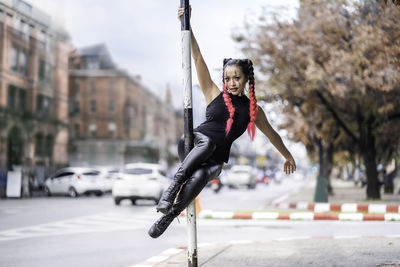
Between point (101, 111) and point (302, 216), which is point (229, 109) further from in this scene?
point (101, 111)

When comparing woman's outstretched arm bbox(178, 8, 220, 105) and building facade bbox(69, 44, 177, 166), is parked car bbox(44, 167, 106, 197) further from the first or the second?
building facade bbox(69, 44, 177, 166)

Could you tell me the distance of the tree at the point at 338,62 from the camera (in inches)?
765

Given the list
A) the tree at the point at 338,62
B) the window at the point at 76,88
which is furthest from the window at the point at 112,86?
the tree at the point at 338,62

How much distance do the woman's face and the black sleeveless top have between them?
74 millimetres

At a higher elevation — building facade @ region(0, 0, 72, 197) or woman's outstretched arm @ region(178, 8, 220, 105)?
building facade @ region(0, 0, 72, 197)

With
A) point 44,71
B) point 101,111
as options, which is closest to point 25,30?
point 44,71

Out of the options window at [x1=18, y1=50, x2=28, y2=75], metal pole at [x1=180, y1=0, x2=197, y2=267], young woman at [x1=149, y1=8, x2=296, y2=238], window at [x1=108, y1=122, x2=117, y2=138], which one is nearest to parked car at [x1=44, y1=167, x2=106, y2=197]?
window at [x1=18, y1=50, x2=28, y2=75]

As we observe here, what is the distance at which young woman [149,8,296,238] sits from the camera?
16.3ft

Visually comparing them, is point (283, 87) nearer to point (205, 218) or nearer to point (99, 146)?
point (205, 218)

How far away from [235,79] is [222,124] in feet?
1.37

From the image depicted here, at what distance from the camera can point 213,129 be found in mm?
5176

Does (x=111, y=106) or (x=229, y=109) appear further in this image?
(x=111, y=106)

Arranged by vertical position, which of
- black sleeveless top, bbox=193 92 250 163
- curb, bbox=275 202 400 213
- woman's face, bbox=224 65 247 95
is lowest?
curb, bbox=275 202 400 213

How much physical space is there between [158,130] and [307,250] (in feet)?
270
